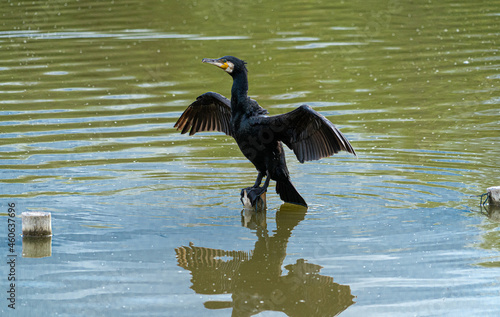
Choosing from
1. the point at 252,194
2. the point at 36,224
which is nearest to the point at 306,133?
the point at 252,194

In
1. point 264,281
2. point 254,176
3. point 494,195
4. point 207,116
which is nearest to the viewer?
point 264,281

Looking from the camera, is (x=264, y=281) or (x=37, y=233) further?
(x=37, y=233)

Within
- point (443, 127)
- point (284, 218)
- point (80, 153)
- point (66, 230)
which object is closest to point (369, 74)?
point (443, 127)

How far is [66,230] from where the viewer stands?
688cm

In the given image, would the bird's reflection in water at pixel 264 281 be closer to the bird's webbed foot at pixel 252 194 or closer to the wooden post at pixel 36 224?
the bird's webbed foot at pixel 252 194

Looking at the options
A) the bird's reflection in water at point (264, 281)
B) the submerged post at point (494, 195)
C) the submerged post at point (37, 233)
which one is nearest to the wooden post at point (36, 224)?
the submerged post at point (37, 233)

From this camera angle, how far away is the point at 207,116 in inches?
324

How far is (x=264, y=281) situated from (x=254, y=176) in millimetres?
2795

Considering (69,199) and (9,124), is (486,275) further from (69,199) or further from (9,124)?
(9,124)

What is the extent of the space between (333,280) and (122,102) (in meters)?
7.35

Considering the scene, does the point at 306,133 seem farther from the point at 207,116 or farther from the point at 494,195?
the point at 494,195

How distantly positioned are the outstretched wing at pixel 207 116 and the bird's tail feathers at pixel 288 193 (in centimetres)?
103

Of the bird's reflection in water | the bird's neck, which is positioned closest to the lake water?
the bird's reflection in water

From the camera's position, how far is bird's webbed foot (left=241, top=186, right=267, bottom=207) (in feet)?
23.7
